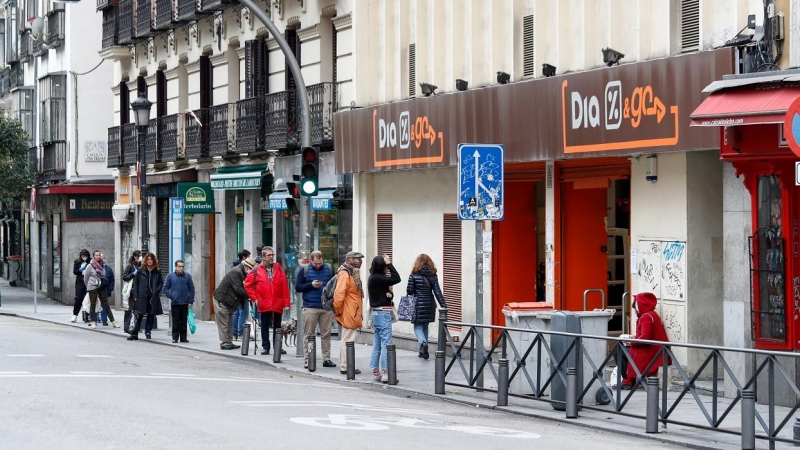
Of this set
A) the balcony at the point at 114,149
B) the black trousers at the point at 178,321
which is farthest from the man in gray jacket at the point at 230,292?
the balcony at the point at 114,149

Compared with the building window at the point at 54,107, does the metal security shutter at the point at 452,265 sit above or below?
below

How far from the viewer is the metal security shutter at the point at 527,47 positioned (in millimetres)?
20156

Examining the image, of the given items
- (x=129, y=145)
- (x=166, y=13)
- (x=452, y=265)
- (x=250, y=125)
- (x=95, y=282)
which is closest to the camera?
(x=452, y=265)

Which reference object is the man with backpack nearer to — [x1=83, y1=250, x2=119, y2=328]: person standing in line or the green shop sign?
[x1=83, y1=250, x2=119, y2=328]: person standing in line

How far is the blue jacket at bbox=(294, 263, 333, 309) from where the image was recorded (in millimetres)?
20094

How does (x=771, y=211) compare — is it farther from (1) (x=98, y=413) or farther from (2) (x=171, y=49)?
(2) (x=171, y=49)

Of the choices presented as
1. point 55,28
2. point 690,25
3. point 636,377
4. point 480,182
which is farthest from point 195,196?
point 636,377

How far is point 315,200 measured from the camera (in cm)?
2658

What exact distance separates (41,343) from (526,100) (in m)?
10.2

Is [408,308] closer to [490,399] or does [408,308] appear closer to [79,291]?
[490,399]

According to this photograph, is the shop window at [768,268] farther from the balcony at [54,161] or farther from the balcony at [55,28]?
the balcony at [55,28]

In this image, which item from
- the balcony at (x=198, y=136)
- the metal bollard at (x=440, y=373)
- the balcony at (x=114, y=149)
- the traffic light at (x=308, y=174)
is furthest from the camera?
the balcony at (x=114, y=149)

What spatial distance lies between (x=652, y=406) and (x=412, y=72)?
12.2 metres

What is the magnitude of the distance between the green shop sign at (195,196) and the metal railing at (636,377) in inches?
653
